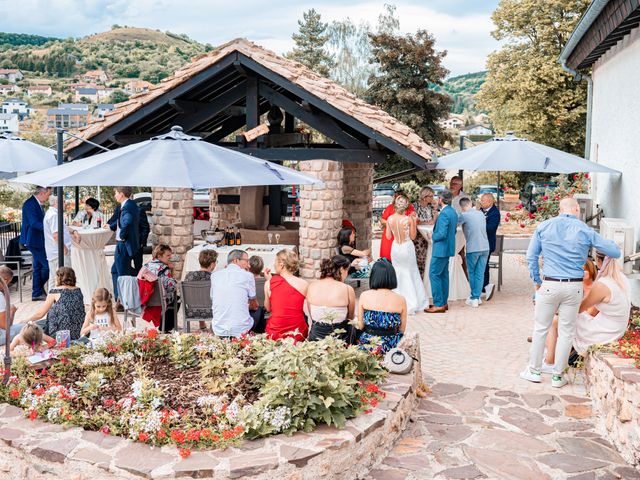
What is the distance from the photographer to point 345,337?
6551mm

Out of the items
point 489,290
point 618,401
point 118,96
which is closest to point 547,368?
point 618,401

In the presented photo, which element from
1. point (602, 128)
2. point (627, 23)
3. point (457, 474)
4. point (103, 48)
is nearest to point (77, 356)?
point (457, 474)

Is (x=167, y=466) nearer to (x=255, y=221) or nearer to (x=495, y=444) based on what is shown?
(x=495, y=444)

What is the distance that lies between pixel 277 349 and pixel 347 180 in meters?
8.75

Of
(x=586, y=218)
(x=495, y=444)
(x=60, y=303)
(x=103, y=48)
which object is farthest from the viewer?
(x=103, y=48)

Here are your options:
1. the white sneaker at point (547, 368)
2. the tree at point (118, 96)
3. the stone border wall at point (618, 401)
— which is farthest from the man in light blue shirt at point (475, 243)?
the tree at point (118, 96)

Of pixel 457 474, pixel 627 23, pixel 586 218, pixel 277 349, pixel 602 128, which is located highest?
pixel 627 23

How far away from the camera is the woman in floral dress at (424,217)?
1113 cm

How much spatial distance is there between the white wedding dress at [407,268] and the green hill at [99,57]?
276 ft

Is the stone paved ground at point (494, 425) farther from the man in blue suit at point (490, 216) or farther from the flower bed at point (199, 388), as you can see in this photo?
the man in blue suit at point (490, 216)

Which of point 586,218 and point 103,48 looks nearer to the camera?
point 586,218

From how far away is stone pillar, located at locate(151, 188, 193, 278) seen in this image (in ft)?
39.4

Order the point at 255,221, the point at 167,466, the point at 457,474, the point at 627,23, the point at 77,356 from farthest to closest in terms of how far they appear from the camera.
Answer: the point at 255,221 → the point at 627,23 → the point at 77,356 → the point at 457,474 → the point at 167,466

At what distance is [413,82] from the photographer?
31.6m
